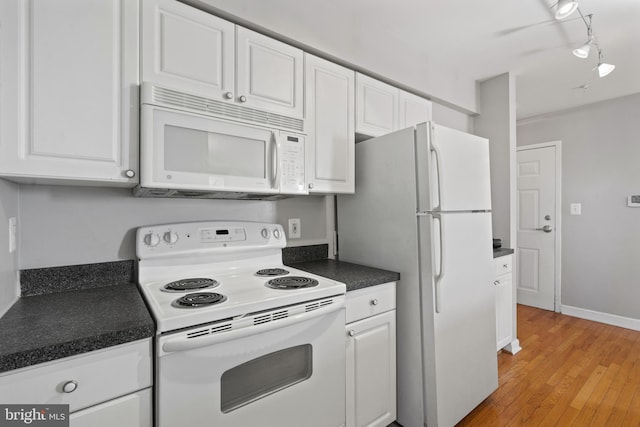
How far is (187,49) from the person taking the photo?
133cm

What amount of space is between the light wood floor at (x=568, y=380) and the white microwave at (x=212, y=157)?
72.6 inches

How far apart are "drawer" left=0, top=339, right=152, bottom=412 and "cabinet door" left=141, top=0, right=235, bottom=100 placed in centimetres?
103

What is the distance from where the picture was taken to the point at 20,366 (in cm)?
76

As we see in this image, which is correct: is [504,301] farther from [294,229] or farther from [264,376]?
[264,376]

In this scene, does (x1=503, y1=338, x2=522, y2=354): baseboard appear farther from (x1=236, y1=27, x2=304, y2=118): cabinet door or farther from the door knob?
(x1=236, y1=27, x2=304, y2=118): cabinet door

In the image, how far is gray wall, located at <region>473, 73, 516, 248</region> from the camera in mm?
2736

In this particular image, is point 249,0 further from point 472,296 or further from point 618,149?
point 618,149

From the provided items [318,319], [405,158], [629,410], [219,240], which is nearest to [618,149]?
[629,410]

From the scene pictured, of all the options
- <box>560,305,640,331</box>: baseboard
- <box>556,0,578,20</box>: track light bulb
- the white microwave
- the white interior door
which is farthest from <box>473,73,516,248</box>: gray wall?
the white microwave

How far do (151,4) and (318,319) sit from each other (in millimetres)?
1501

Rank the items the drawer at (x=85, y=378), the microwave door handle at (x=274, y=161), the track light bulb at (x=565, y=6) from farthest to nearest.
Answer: the track light bulb at (x=565, y=6) → the microwave door handle at (x=274, y=161) → the drawer at (x=85, y=378)

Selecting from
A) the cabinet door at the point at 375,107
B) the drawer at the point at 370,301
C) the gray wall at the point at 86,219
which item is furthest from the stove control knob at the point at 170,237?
the cabinet door at the point at 375,107

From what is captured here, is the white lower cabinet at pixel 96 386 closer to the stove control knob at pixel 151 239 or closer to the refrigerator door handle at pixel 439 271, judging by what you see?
the stove control knob at pixel 151 239

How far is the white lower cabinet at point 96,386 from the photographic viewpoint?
787mm
